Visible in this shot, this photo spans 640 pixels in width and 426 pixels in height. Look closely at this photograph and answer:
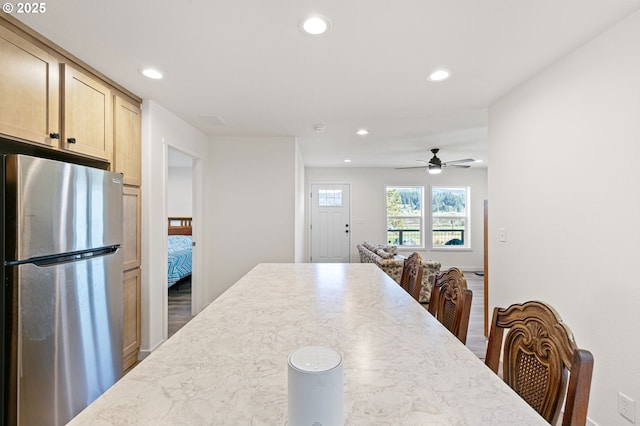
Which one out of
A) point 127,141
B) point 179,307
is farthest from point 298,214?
point 127,141

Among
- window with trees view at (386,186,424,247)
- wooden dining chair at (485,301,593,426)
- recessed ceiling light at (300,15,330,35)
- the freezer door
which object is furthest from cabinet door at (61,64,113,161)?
window with trees view at (386,186,424,247)

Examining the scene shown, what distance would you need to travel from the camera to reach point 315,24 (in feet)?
5.16

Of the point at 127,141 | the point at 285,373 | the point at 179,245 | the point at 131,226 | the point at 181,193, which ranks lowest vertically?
the point at 179,245

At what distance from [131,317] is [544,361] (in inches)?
113

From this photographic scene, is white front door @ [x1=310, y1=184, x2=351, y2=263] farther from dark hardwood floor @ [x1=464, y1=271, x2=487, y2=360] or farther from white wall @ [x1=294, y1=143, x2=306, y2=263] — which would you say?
dark hardwood floor @ [x1=464, y1=271, x2=487, y2=360]

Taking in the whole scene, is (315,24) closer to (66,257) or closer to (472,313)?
(66,257)

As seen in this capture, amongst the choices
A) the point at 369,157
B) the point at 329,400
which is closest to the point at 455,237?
the point at 369,157

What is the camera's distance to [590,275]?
1.74 meters

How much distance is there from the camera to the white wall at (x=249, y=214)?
3.95 m

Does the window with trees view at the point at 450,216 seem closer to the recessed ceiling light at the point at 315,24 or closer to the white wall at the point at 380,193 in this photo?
the white wall at the point at 380,193

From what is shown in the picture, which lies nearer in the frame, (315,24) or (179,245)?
(315,24)

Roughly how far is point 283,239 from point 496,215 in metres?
2.49

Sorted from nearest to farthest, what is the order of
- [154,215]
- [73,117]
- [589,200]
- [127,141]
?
[589,200] < [73,117] < [127,141] < [154,215]

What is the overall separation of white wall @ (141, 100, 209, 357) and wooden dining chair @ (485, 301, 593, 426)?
9.05 ft
